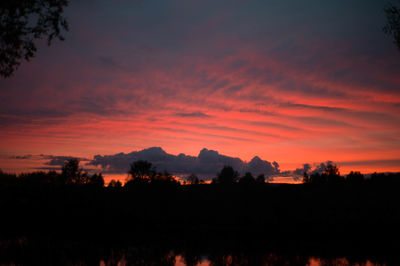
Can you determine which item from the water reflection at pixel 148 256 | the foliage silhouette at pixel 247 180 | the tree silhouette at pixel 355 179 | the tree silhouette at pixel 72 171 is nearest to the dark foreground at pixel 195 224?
the water reflection at pixel 148 256

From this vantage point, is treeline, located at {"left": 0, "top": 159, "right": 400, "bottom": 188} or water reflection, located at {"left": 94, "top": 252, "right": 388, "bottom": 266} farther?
treeline, located at {"left": 0, "top": 159, "right": 400, "bottom": 188}

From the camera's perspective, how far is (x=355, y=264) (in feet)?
92.2

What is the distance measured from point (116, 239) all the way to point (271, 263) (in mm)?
21605

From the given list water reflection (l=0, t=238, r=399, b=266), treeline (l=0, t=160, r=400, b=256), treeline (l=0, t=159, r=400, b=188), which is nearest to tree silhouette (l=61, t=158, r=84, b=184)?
treeline (l=0, t=159, r=400, b=188)

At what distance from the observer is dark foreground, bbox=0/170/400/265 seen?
94.3 feet

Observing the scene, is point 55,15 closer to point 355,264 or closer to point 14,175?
point 355,264

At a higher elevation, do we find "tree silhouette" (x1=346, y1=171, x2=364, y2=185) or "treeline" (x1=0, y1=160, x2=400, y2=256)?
"tree silhouette" (x1=346, y1=171, x2=364, y2=185)

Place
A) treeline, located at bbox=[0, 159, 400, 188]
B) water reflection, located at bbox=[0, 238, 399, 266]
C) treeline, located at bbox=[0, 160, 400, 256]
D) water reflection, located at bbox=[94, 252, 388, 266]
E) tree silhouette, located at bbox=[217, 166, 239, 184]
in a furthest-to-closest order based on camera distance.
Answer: tree silhouette, located at bbox=[217, 166, 239, 184], treeline, located at bbox=[0, 159, 400, 188], treeline, located at bbox=[0, 160, 400, 256], water reflection, located at bbox=[94, 252, 388, 266], water reflection, located at bbox=[0, 238, 399, 266]

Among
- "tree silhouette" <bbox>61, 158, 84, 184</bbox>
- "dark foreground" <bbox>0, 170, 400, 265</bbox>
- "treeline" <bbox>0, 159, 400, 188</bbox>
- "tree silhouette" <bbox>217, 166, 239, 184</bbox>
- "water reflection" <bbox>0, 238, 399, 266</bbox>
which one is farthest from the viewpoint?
"tree silhouette" <bbox>217, 166, 239, 184</bbox>

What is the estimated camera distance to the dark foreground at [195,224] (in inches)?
1131

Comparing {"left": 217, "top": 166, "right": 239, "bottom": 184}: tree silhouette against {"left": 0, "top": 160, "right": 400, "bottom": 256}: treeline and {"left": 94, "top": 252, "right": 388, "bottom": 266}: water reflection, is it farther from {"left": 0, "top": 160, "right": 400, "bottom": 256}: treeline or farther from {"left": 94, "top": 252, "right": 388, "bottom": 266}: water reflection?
{"left": 94, "top": 252, "right": 388, "bottom": 266}: water reflection

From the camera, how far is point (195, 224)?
2036 inches

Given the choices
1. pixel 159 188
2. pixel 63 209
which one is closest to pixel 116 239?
pixel 63 209

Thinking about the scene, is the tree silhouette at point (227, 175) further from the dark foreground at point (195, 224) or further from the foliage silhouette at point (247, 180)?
the dark foreground at point (195, 224)
